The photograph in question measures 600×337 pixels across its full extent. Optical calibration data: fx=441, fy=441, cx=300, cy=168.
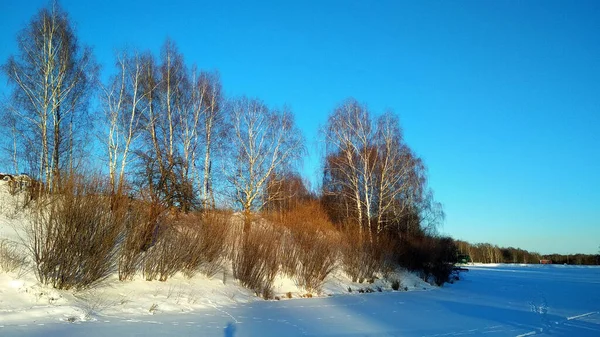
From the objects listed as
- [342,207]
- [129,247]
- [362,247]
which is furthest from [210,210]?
[342,207]

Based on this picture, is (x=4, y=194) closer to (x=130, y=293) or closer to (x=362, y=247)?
(x=130, y=293)

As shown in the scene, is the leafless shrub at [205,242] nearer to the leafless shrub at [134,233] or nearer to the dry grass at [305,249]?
the leafless shrub at [134,233]

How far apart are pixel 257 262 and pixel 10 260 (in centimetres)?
768

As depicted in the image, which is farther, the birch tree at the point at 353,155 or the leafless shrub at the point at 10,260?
the birch tree at the point at 353,155

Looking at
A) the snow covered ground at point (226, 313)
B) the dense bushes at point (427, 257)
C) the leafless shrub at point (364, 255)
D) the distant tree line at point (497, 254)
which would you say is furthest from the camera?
the distant tree line at point (497, 254)

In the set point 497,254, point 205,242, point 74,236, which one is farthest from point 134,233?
point 497,254

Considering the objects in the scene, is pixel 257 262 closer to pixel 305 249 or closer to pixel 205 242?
pixel 205 242

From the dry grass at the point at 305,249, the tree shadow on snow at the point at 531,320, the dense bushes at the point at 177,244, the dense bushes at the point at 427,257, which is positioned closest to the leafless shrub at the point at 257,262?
the dense bushes at the point at 177,244

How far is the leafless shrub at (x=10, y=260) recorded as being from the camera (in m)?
9.82

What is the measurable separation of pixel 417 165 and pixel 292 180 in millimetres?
12992

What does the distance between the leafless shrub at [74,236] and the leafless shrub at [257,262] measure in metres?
5.22

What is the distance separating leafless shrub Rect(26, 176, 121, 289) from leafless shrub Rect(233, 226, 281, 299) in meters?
5.22

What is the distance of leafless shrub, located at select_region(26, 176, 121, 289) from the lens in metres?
10.1

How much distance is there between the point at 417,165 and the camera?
34812 mm
